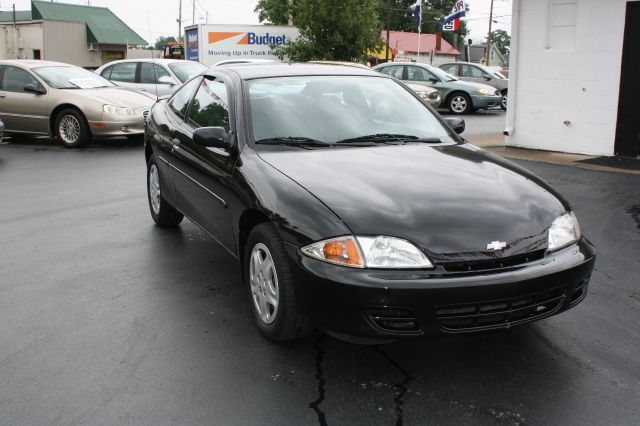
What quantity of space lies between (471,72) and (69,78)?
13929 millimetres

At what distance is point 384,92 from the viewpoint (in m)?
5.05

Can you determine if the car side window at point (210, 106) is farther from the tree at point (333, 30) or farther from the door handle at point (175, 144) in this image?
the tree at point (333, 30)

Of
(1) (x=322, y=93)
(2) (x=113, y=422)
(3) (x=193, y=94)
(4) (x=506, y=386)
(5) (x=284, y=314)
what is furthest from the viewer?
(3) (x=193, y=94)

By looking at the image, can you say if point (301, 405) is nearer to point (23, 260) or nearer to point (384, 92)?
point (384, 92)

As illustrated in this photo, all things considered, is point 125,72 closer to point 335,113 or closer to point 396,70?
point 396,70

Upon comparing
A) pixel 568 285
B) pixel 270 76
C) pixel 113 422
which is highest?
pixel 270 76

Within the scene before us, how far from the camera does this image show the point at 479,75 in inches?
888

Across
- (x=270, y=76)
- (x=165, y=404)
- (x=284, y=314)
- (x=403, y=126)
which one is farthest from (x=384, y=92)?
(x=165, y=404)

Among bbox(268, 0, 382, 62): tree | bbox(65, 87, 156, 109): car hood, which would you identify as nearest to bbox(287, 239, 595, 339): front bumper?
bbox(65, 87, 156, 109): car hood

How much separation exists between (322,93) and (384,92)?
56 cm

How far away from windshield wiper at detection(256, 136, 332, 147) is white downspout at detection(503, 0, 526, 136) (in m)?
8.35

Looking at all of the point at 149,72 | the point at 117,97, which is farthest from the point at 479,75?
the point at 117,97

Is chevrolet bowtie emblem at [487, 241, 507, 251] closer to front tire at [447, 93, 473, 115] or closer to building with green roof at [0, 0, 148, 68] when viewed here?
front tire at [447, 93, 473, 115]

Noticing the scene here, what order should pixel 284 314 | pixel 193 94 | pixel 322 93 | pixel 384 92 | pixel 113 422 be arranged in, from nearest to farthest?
pixel 113 422
pixel 284 314
pixel 322 93
pixel 384 92
pixel 193 94
